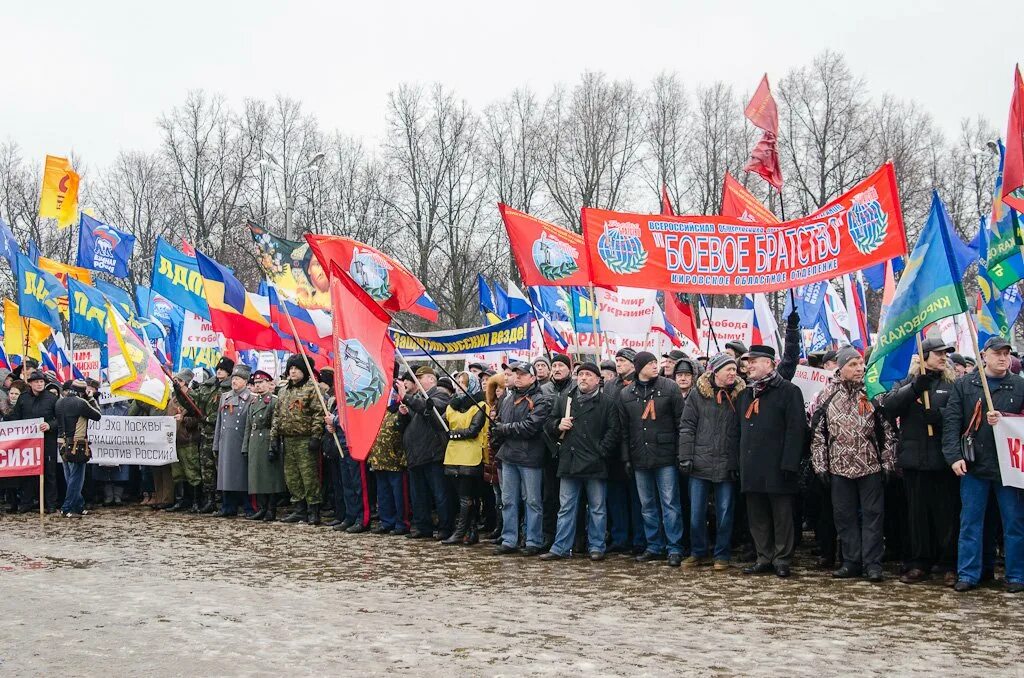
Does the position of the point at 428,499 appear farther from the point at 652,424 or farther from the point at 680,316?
the point at 680,316

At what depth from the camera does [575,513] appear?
10578 mm

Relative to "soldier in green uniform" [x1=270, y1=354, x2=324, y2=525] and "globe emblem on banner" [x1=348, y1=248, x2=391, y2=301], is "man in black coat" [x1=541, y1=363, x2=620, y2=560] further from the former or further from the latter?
"soldier in green uniform" [x1=270, y1=354, x2=324, y2=525]

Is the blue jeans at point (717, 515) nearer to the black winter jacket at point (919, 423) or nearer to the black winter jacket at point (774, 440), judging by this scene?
the black winter jacket at point (774, 440)

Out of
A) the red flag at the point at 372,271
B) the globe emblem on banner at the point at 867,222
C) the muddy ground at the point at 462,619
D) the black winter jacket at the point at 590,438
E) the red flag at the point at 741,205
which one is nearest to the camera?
the muddy ground at the point at 462,619

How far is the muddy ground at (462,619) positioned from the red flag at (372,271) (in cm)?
262

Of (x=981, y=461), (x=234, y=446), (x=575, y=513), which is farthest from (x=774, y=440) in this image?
(x=234, y=446)

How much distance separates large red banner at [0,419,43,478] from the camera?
15031 mm

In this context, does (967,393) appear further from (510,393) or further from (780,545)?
(510,393)

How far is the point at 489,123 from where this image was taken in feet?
152

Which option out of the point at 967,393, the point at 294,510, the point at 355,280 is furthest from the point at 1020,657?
the point at 294,510

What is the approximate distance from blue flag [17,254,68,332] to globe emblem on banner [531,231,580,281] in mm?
8732

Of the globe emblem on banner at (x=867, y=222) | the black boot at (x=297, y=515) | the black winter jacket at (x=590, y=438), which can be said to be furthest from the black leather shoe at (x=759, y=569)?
the black boot at (x=297, y=515)

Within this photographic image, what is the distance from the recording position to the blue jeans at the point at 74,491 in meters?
15.0

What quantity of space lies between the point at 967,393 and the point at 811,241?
2.11 metres
